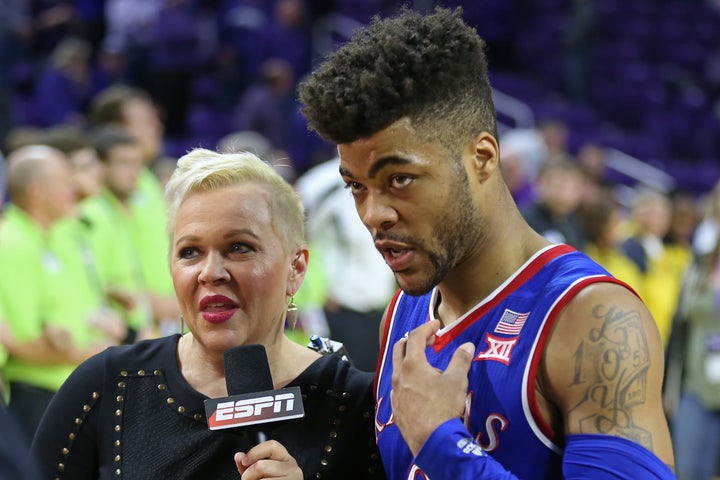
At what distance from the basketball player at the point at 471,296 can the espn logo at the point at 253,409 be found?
21 centimetres

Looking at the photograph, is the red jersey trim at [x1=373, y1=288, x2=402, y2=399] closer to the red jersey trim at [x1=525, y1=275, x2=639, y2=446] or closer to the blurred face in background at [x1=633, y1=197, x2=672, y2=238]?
the red jersey trim at [x1=525, y1=275, x2=639, y2=446]

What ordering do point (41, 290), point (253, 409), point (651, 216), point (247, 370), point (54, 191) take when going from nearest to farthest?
point (253, 409), point (247, 370), point (41, 290), point (54, 191), point (651, 216)

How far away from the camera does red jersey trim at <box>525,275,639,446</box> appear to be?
2.15m

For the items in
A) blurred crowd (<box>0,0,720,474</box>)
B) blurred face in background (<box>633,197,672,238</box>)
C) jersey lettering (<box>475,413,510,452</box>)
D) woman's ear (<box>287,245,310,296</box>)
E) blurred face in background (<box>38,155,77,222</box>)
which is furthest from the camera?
blurred face in background (<box>633,197,672,238</box>)

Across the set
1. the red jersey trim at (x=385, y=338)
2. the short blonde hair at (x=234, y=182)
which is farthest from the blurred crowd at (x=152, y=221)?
the red jersey trim at (x=385, y=338)

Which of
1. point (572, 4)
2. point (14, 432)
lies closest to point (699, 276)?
point (14, 432)

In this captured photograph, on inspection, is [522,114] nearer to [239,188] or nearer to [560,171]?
[560,171]

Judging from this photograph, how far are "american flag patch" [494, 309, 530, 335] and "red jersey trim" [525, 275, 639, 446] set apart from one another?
0.06m

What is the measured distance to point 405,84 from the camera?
7.30ft

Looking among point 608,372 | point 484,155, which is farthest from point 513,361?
point 484,155

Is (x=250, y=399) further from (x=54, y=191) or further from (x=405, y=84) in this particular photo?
(x=54, y=191)

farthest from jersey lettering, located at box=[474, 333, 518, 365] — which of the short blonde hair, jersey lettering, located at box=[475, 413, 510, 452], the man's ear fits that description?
the short blonde hair

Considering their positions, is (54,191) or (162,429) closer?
(162,429)

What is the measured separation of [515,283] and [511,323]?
0.11 metres
